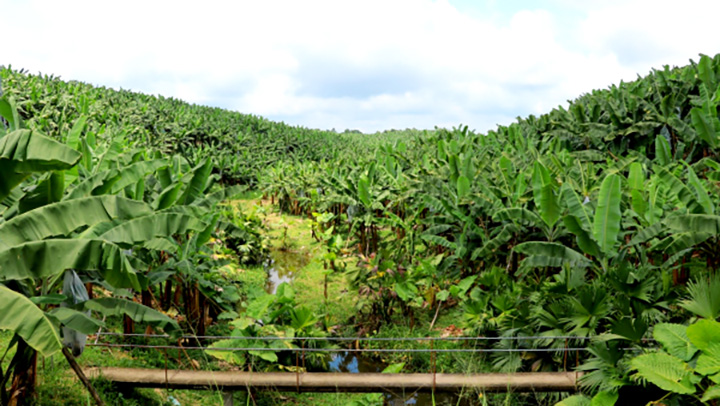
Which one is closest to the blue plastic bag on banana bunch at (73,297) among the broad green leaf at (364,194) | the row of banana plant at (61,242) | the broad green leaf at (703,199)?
the row of banana plant at (61,242)

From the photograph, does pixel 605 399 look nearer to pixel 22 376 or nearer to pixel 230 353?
pixel 230 353

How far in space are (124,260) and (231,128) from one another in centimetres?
2998

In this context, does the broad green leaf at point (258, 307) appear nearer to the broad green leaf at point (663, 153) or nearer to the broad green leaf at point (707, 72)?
the broad green leaf at point (663, 153)

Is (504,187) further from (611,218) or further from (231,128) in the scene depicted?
(231,128)

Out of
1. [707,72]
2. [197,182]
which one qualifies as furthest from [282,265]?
[707,72]

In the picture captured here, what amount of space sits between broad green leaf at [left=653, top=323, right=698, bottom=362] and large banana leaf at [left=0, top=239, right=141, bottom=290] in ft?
14.9

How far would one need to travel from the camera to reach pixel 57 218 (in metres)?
4.18

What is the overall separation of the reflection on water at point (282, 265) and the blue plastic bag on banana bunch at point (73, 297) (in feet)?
23.7

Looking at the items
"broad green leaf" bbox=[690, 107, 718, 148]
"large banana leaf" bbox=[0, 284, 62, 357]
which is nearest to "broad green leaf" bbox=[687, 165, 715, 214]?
"broad green leaf" bbox=[690, 107, 718, 148]

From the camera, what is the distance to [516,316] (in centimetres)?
693

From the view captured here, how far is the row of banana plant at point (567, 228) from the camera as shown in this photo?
609cm

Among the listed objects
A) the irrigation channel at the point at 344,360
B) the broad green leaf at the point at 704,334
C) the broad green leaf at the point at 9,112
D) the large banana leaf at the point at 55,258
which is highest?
the broad green leaf at the point at 9,112

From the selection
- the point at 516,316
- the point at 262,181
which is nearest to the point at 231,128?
the point at 262,181

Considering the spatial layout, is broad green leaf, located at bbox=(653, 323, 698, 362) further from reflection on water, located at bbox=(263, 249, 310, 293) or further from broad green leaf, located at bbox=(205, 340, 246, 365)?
reflection on water, located at bbox=(263, 249, 310, 293)
